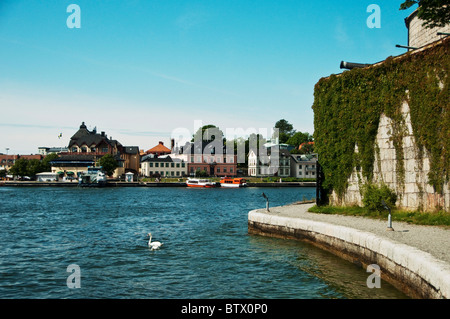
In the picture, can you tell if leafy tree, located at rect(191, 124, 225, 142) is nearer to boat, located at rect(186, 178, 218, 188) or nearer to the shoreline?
the shoreline

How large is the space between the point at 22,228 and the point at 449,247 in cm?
2392

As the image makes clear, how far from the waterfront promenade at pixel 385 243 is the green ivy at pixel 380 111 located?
115 inches

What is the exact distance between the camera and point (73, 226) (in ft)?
87.8

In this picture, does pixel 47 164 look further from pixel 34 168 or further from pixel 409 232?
pixel 409 232

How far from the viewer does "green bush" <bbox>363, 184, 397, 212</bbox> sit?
1812 centimetres

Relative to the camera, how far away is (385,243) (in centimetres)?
1178

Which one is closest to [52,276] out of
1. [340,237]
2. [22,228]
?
[340,237]

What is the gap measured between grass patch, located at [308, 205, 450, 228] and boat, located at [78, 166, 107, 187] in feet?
275

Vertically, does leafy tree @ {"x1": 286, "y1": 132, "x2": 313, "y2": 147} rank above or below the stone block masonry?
above

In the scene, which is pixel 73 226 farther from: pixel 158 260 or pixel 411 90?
pixel 411 90

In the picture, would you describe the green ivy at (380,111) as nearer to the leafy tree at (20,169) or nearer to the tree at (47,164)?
the tree at (47,164)

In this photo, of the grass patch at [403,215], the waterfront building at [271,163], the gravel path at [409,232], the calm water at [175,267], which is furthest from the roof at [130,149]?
the gravel path at [409,232]

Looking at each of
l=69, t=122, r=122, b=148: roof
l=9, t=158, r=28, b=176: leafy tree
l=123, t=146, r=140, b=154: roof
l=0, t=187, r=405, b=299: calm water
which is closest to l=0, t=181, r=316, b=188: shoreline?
l=9, t=158, r=28, b=176: leafy tree

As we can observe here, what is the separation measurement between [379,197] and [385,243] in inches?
267
